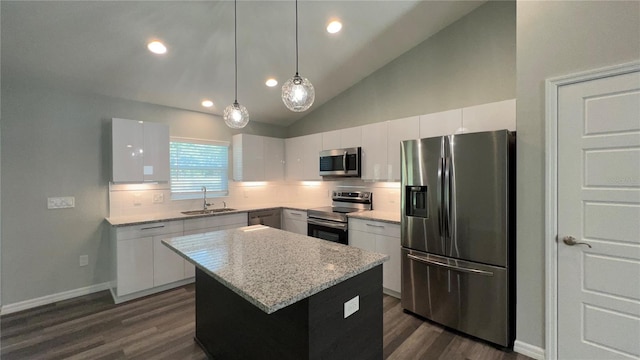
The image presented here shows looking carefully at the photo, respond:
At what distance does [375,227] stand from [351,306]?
5.87 ft

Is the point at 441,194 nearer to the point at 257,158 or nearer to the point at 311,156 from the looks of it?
the point at 311,156

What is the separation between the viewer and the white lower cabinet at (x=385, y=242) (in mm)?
2998

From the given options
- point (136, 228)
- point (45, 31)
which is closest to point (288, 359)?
point (136, 228)

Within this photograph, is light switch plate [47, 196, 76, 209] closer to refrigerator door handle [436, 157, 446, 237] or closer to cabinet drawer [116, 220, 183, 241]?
cabinet drawer [116, 220, 183, 241]

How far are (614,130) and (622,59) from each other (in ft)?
1.51

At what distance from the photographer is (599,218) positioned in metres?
1.80

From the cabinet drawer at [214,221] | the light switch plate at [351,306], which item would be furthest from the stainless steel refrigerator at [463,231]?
the cabinet drawer at [214,221]

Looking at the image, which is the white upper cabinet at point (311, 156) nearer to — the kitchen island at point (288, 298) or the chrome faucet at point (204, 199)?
the chrome faucet at point (204, 199)

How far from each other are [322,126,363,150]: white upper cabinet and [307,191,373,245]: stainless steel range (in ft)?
2.52

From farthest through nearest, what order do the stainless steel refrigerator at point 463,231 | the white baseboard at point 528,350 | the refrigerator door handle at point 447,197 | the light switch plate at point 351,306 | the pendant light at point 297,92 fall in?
the refrigerator door handle at point 447,197
the stainless steel refrigerator at point 463,231
the white baseboard at point 528,350
the pendant light at point 297,92
the light switch plate at point 351,306

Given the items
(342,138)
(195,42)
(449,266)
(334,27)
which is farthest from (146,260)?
(334,27)

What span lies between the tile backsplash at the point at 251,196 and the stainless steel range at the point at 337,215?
0.11m

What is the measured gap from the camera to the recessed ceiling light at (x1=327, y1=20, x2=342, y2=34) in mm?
2762

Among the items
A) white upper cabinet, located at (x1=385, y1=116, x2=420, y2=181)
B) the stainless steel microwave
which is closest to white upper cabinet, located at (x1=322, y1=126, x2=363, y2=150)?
the stainless steel microwave
